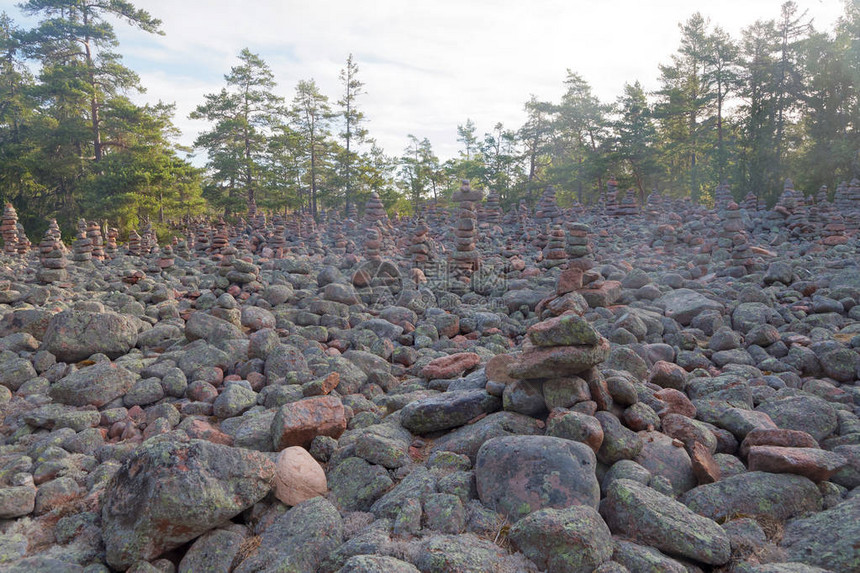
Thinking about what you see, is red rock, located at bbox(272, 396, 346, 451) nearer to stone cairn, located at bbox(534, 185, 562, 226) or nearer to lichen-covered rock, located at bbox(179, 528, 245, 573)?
lichen-covered rock, located at bbox(179, 528, 245, 573)

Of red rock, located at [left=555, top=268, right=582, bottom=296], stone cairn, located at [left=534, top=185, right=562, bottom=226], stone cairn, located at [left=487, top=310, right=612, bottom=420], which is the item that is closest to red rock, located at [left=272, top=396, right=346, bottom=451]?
stone cairn, located at [left=487, top=310, right=612, bottom=420]

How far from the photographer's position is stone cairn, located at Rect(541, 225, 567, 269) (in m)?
16.2

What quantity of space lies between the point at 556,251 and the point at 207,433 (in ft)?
43.5

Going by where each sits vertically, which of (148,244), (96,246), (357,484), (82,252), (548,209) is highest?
(548,209)

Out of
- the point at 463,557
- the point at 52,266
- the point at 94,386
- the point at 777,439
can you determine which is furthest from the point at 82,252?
the point at 777,439

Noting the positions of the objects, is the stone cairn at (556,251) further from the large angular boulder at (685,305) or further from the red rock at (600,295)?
the large angular boulder at (685,305)

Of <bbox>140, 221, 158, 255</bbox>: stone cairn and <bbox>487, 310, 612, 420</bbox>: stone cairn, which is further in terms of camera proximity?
<bbox>140, 221, 158, 255</bbox>: stone cairn

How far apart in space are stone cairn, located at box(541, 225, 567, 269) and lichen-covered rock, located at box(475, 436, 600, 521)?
12808 mm

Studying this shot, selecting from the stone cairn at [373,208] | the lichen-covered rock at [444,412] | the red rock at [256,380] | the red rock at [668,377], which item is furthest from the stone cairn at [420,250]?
the lichen-covered rock at [444,412]

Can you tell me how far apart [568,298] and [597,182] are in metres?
42.4

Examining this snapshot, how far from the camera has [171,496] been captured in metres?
3.29

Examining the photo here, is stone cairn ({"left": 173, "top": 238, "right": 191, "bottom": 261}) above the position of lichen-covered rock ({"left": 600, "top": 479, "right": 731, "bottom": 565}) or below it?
above

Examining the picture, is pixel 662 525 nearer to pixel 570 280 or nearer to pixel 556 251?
pixel 570 280

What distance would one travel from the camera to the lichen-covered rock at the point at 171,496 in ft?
10.7
